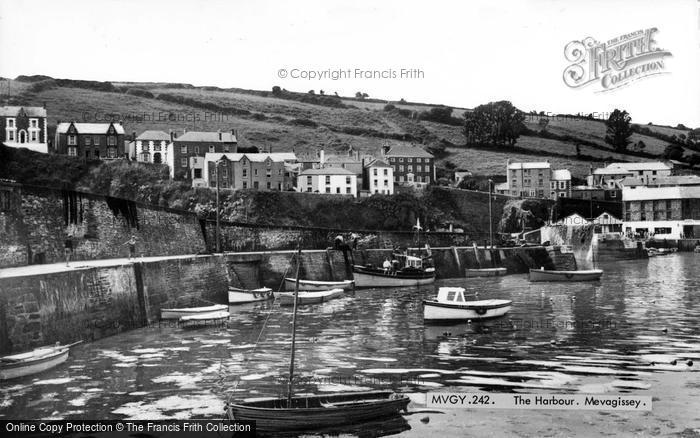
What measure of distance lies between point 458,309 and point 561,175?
70.5 meters

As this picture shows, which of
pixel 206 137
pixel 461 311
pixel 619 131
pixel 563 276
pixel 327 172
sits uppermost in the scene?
pixel 619 131

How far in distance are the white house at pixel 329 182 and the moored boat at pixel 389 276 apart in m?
28.9

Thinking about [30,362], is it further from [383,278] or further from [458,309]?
[383,278]

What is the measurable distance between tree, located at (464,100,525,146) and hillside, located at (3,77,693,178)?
2.19m

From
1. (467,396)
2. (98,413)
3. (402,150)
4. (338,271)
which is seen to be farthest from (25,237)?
(402,150)

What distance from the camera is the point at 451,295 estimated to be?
35.6 m

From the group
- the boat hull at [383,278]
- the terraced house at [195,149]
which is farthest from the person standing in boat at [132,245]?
the terraced house at [195,149]

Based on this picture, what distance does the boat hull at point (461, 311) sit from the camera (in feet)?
110

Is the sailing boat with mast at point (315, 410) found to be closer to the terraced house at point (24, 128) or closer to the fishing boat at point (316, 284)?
the fishing boat at point (316, 284)

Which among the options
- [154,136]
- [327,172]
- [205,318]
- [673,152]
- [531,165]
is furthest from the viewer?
[673,152]

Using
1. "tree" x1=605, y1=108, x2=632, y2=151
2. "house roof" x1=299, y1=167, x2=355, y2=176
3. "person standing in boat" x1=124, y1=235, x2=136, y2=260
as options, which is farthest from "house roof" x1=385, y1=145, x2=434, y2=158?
"person standing in boat" x1=124, y1=235, x2=136, y2=260

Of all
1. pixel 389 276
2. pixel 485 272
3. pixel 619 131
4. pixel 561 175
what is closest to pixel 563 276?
pixel 485 272

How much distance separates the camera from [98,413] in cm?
1778

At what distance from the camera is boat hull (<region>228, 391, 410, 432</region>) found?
16062mm
